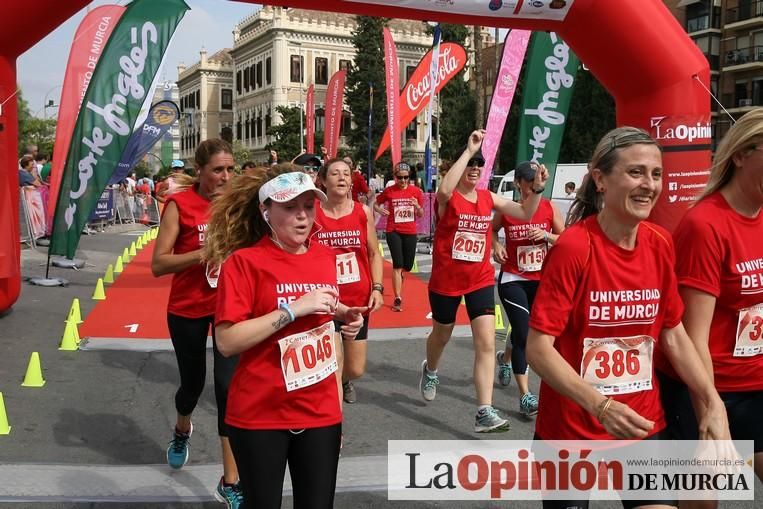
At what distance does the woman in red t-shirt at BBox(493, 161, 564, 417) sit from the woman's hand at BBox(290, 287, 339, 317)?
3.17m

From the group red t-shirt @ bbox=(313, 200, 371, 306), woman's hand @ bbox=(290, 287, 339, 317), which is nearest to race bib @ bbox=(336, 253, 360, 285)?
red t-shirt @ bbox=(313, 200, 371, 306)

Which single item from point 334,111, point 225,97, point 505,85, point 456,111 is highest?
point 225,97

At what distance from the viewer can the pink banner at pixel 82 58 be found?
35.6ft

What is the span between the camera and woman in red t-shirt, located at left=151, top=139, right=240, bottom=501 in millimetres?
4445

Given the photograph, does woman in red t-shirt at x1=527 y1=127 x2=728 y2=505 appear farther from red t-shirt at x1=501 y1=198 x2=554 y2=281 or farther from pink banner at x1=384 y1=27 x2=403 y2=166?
pink banner at x1=384 y1=27 x2=403 y2=166

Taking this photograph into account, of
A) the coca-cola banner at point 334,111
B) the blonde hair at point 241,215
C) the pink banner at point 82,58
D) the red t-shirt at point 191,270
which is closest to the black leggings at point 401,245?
the pink banner at point 82,58

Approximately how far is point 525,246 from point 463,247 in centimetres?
52

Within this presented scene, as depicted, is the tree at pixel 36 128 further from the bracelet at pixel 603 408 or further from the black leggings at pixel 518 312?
the bracelet at pixel 603 408

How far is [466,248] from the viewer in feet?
19.5

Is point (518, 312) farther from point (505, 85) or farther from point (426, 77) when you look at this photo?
point (426, 77)

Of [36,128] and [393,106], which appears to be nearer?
[393,106]

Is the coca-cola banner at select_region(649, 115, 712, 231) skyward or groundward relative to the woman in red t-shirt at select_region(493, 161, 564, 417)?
skyward

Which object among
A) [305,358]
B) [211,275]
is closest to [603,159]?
[305,358]

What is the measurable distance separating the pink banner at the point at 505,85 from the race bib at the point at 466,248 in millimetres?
3143
